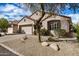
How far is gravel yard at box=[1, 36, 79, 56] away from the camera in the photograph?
3684mm

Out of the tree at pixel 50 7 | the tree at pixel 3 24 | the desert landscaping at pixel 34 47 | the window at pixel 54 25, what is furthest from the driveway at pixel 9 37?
the window at pixel 54 25

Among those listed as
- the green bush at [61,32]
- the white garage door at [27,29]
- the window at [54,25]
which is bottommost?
the green bush at [61,32]

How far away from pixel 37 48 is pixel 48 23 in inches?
16.4

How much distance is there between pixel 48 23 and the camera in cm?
379

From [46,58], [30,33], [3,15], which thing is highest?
[3,15]

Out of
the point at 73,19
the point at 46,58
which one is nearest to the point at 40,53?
the point at 46,58

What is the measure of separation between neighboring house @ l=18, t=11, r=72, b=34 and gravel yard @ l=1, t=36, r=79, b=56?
0.16 metres

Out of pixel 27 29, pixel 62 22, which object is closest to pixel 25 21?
pixel 27 29

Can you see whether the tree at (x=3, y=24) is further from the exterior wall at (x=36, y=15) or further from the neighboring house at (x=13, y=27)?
the exterior wall at (x=36, y=15)

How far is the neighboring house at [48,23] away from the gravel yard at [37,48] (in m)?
0.16

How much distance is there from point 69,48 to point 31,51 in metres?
0.57

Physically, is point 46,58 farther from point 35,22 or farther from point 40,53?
point 35,22

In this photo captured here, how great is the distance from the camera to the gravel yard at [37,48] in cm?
368

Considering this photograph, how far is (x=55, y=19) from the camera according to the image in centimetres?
378
